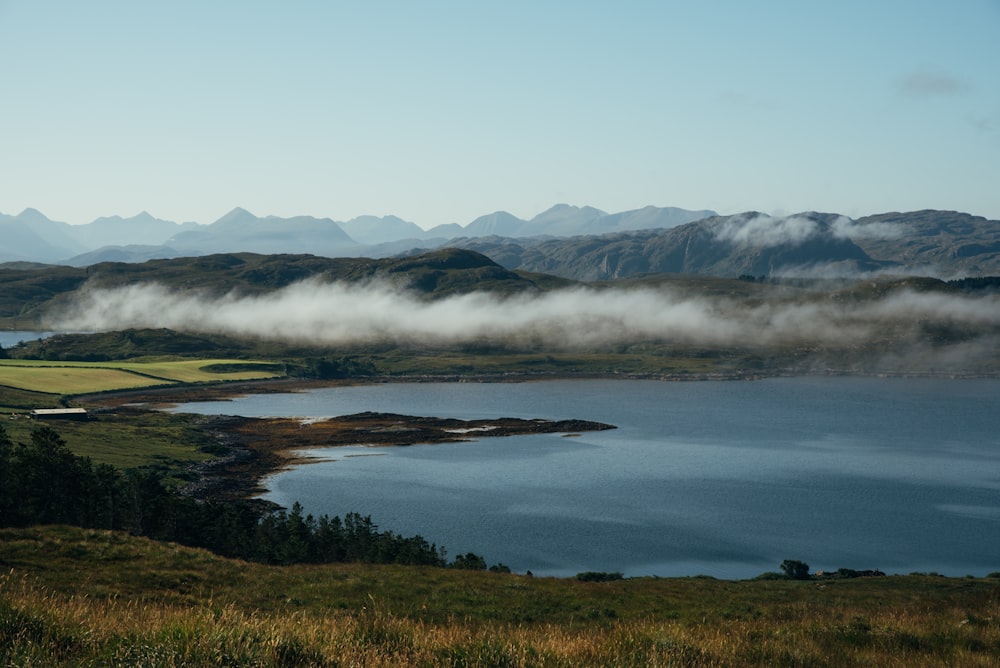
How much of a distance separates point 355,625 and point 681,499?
379 feet

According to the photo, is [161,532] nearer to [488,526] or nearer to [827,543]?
[488,526]

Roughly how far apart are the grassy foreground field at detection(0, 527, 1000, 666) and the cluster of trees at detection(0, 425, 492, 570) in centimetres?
3033

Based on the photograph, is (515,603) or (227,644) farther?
(515,603)

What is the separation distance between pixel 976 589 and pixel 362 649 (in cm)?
5940

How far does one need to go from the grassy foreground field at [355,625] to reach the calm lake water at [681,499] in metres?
51.8

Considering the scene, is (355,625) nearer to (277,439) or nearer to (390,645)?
(390,645)

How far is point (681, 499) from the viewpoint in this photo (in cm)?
12619

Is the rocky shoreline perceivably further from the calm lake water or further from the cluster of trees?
the cluster of trees

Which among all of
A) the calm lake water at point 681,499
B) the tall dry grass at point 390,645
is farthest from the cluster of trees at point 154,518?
Result: the tall dry grass at point 390,645

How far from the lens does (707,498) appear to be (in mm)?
126812

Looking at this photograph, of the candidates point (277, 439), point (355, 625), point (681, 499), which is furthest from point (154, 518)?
point (277, 439)

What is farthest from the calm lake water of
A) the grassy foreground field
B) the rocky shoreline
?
the grassy foreground field

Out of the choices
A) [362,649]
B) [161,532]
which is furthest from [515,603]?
[161,532]

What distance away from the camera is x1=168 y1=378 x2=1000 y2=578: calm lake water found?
96.8 m
